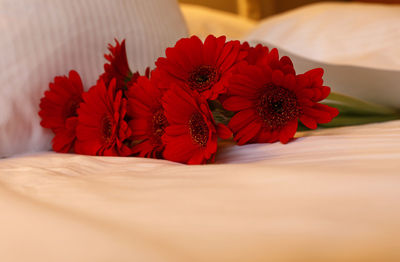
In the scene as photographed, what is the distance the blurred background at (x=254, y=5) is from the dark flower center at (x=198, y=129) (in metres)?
1.61

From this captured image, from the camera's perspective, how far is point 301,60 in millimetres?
831

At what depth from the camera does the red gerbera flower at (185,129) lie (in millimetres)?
479

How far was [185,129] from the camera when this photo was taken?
19.3 inches

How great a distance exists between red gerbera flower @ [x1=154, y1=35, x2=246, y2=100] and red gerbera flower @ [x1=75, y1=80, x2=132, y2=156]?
76mm

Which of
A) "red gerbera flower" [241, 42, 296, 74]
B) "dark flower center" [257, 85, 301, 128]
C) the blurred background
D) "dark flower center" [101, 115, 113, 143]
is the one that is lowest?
"dark flower center" [101, 115, 113, 143]

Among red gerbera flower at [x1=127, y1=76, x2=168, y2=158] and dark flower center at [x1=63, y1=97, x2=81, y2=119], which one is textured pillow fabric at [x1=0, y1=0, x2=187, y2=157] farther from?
red gerbera flower at [x1=127, y1=76, x2=168, y2=158]

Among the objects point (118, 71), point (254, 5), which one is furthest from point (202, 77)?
point (254, 5)

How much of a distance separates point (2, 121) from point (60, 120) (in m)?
0.08

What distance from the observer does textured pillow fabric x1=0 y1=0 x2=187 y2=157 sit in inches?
24.6

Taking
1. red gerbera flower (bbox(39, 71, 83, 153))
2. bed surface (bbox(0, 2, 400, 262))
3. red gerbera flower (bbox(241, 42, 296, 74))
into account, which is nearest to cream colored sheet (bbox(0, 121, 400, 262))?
bed surface (bbox(0, 2, 400, 262))

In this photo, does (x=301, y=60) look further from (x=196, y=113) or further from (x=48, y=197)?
(x=48, y=197)

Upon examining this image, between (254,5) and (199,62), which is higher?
(254,5)

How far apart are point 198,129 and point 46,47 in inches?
12.3

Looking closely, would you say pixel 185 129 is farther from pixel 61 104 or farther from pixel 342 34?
pixel 342 34
